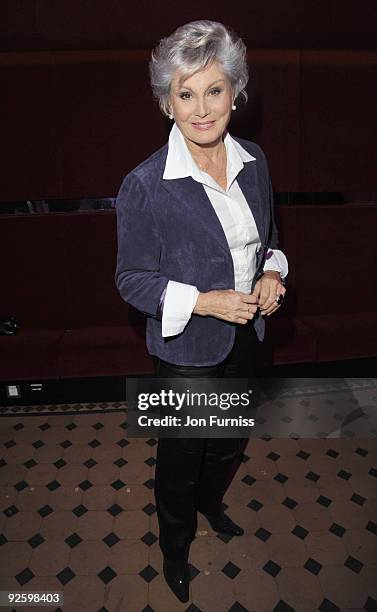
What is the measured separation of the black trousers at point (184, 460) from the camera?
6.01ft

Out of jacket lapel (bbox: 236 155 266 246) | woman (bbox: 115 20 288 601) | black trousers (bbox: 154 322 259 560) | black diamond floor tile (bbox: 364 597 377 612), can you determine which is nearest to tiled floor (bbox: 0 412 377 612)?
black diamond floor tile (bbox: 364 597 377 612)

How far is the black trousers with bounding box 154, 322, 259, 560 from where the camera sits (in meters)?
1.83

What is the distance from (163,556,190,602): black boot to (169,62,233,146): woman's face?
1.65m

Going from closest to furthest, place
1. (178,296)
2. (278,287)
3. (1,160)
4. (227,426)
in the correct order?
(178,296)
(278,287)
(227,426)
(1,160)

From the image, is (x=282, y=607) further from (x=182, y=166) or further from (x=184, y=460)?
(x=182, y=166)

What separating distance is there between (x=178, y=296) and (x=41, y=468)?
5.14 feet

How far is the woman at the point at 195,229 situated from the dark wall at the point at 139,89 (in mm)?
1164

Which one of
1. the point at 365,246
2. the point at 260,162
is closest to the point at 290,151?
the point at 365,246

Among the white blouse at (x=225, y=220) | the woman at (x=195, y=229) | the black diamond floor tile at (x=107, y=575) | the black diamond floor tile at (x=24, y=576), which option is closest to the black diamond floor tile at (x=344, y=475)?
the woman at (x=195, y=229)

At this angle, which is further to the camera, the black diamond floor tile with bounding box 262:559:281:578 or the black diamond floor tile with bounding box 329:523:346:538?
the black diamond floor tile with bounding box 329:523:346:538

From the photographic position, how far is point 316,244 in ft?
10.3

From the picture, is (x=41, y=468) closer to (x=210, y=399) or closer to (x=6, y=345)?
(x=6, y=345)
